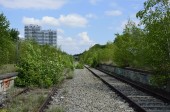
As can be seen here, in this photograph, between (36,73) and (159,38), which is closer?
(159,38)

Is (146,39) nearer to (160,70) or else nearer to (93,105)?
(160,70)

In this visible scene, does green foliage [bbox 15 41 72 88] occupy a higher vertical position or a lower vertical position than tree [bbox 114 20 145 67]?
lower

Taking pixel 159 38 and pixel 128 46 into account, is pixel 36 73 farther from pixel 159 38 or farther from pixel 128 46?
pixel 128 46

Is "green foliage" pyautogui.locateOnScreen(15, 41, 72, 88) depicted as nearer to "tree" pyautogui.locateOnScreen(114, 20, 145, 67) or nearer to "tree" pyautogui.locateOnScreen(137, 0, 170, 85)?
"tree" pyautogui.locateOnScreen(137, 0, 170, 85)

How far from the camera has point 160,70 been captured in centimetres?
2023

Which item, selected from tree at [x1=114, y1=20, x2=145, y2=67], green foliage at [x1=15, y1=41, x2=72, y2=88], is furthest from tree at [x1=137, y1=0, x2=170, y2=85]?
tree at [x1=114, y1=20, x2=145, y2=67]

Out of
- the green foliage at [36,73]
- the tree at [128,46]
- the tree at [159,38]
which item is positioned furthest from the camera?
the tree at [128,46]

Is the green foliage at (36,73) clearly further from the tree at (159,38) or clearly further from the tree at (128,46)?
the tree at (128,46)

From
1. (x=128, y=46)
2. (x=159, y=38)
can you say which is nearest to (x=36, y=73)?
(x=159, y=38)

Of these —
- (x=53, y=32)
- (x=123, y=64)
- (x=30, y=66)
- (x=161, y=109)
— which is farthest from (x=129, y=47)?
(x=53, y=32)

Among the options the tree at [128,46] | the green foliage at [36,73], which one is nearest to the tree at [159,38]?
the green foliage at [36,73]

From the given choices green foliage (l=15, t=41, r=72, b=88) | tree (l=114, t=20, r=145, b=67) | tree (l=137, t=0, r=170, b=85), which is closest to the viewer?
tree (l=137, t=0, r=170, b=85)

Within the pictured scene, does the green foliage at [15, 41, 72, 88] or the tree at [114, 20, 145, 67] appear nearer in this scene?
the green foliage at [15, 41, 72, 88]

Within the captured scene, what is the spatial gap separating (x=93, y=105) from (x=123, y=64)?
2839 centimetres
